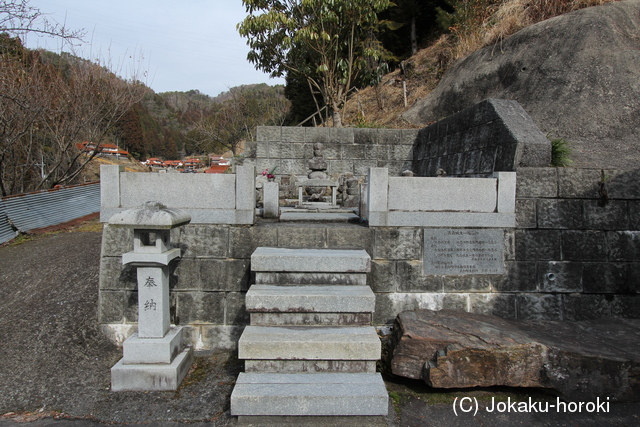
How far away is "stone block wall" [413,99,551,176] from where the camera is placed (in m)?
4.40

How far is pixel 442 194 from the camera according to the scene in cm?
420

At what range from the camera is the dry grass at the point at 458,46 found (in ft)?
28.5

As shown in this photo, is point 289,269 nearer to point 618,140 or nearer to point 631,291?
point 631,291

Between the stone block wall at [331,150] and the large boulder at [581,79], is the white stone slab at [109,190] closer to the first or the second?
the stone block wall at [331,150]

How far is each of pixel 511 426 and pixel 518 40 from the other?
836 centimetres

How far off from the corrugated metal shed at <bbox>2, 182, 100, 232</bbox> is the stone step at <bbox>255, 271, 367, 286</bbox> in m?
8.01

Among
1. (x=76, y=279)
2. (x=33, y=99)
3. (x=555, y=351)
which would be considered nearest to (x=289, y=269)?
(x=555, y=351)

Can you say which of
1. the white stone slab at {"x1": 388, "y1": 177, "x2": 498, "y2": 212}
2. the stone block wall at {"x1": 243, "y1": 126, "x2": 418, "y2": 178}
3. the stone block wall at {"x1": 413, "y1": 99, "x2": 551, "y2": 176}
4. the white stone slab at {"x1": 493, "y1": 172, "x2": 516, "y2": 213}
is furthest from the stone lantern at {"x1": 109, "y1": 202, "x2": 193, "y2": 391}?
the stone block wall at {"x1": 243, "y1": 126, "x2": 418, "y2": 178}

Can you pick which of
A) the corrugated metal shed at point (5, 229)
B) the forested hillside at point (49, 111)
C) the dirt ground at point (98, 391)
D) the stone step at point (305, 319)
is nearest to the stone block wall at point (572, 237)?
the dirt ground at point (98, 391)

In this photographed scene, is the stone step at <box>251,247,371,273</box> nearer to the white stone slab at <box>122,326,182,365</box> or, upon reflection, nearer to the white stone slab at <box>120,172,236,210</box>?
the white stone slab at <box>120,172,236,210</box>

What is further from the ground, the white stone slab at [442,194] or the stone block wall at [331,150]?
the stone block wall at [331,150]

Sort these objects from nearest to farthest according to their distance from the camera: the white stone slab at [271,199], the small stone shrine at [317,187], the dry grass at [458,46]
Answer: the white stone slab at [271,199] → the small stone shrine at [317,187] → the dry grass at [458,46]

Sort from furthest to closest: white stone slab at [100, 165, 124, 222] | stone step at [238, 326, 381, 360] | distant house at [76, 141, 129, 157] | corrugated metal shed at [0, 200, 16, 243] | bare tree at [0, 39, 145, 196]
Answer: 1. distant house at [76, 141, 129, 157]
2. bare tree at [0, 39, 145, 196]
3. corrugated metal shed at [0, 200, 16, 243]
4. white stone slab at [100, 165, 124, 222]
5. stone step at [238, 326, 381, 360]

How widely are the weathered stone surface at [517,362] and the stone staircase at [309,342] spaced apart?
57cm
